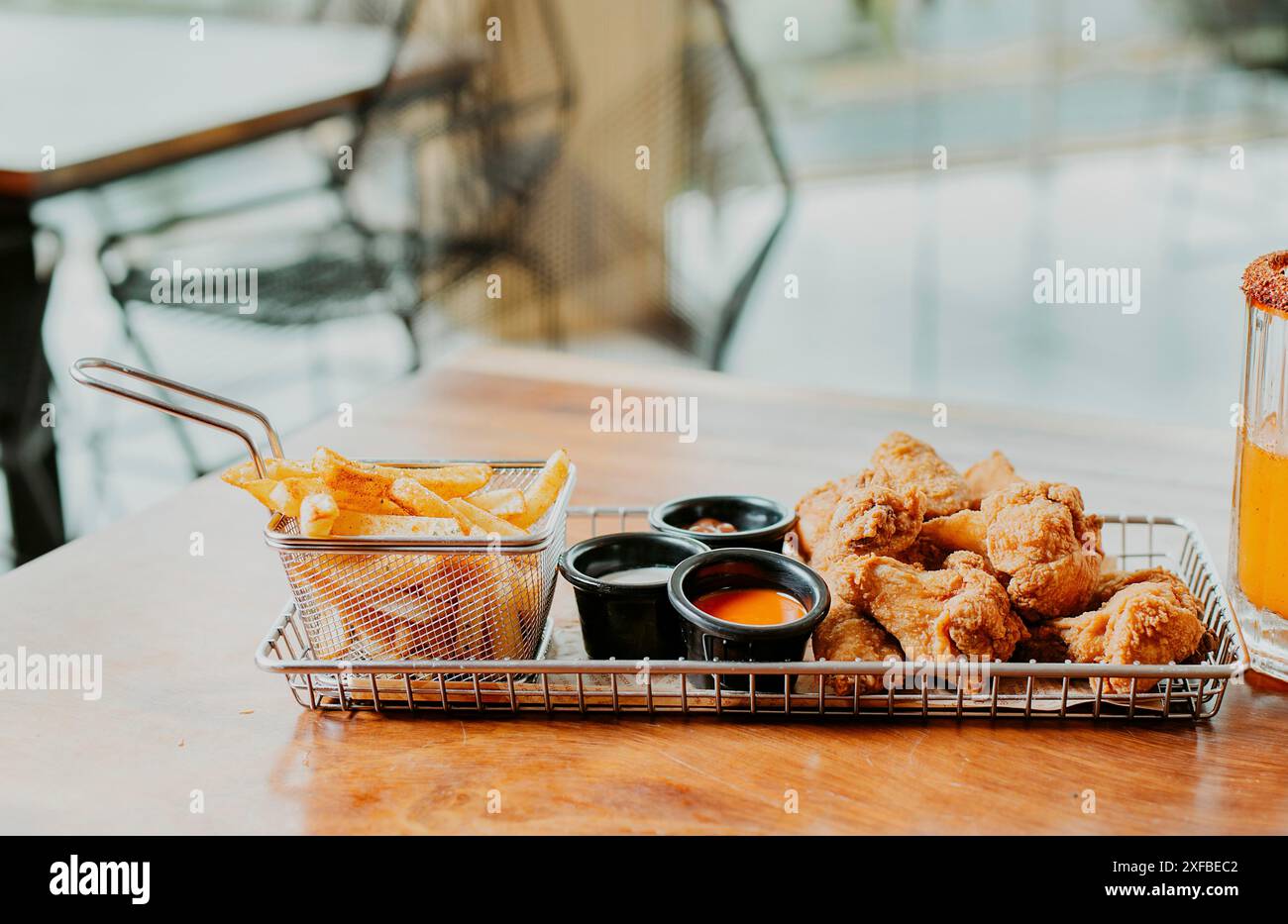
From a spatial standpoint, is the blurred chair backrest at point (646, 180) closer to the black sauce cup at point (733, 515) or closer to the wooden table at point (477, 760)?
the black sauce cup at point (733, 515)

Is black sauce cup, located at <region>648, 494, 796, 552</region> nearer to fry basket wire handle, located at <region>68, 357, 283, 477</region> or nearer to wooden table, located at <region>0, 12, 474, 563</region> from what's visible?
fry basket wire handle, located at <region>68, 357, 283, 477</region>

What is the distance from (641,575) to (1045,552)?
429 millimetres

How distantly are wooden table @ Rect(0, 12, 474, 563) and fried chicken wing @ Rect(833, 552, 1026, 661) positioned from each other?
214cm

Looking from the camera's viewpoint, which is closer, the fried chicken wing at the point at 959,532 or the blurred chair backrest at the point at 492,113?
the fried chicken wing at the point at 959,532

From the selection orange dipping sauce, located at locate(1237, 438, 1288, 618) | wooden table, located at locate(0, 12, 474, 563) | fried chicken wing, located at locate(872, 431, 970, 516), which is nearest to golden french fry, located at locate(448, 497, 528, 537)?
fried chicken wing, located at locate(872, 431, 970, 516)

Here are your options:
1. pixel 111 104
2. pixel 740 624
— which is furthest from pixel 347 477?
pixel 111 104

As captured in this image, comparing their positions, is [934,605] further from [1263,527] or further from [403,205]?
[403,205]

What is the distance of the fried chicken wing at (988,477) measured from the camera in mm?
1390

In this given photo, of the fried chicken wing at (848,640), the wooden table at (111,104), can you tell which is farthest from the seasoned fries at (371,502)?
the wooden table at (111,104)

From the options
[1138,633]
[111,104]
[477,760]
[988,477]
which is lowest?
[477,760]

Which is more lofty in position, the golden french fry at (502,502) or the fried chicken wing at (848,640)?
A: the golden french fry at (502,502)

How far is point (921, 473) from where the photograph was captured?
138cm

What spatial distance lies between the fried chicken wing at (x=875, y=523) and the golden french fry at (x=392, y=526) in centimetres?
41
